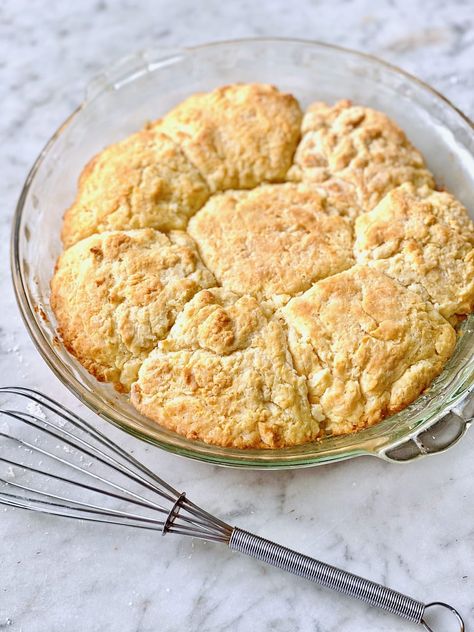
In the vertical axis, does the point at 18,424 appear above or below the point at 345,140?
below

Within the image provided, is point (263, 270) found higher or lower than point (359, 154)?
lower

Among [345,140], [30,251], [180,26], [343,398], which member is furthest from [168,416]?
[180,26]

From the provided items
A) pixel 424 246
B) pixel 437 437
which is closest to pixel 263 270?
pixel 424 246

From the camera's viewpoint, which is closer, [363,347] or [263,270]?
[363,347]

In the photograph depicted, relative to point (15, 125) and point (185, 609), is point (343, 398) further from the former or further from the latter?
point (15, 125)

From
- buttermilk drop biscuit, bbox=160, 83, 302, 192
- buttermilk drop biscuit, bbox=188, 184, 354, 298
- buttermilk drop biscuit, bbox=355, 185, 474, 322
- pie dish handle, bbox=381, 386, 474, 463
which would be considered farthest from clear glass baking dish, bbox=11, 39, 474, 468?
buttermilk drop biscuit, bbox=188, 184, 354, 298

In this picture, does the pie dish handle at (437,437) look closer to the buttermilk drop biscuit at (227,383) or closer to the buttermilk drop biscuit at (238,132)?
the buttermilk drop biscuit at (227,383)

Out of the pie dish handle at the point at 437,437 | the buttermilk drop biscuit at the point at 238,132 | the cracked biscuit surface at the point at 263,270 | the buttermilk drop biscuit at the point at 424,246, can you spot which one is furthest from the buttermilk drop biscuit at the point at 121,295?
the pie dish handle at the point at 437,437

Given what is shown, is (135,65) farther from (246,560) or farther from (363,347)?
(246,560)
